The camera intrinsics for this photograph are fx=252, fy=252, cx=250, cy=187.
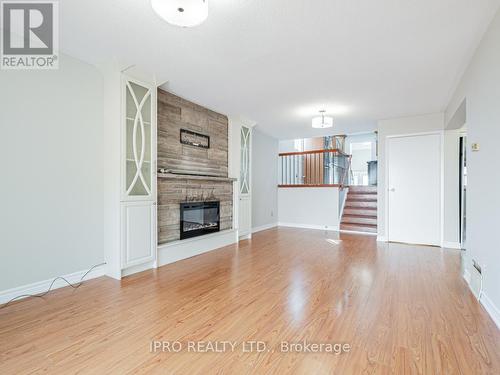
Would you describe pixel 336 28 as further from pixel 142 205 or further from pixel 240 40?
pixel 142 205

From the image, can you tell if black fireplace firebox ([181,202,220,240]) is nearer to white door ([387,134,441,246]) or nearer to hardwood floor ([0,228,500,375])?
hardwood floor ([0,228,500,375])

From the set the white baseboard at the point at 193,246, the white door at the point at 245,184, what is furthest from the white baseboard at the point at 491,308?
the white door at the point at 245,184

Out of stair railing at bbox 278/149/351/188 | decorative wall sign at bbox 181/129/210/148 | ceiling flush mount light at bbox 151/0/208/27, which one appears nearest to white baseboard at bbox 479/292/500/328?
ceiling flush mount light at bbox 151/0/208/27

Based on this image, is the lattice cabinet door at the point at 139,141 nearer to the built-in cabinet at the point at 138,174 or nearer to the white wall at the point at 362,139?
the built-in cabinet at the point at 138,174

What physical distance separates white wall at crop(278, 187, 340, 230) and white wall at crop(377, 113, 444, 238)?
→ 4.57ft

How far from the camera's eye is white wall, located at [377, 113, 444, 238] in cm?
463

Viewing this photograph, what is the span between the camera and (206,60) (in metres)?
2.75

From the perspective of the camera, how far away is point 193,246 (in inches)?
155

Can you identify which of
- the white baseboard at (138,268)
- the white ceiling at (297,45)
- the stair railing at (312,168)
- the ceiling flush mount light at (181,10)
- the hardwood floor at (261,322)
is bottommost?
the hardwood floor at (261,322)

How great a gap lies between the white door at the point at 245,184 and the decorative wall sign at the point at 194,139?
38.3 inches

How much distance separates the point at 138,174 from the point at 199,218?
4.47 ft

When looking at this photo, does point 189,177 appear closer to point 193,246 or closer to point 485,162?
point 193,246

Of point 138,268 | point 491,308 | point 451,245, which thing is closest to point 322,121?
point 451,245

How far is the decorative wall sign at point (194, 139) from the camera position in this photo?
156 inches
